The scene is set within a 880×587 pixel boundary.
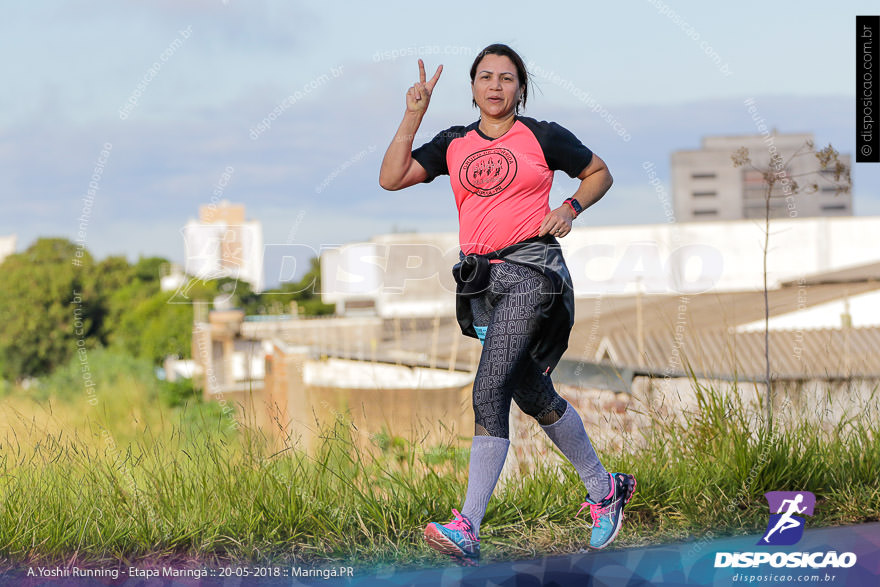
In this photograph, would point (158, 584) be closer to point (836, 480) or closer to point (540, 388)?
point (540, 388)

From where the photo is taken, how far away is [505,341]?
3035mm

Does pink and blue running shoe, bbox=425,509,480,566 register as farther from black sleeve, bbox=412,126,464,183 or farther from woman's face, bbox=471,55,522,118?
woman's face, bbox=471,55,522,118

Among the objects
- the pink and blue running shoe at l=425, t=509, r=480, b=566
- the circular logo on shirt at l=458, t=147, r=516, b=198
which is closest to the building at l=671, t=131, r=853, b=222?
the circular logo on shirt at l=458, t=147, r=516, b=198

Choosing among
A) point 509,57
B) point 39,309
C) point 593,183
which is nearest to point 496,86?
point 509,57

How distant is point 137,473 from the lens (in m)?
3.60

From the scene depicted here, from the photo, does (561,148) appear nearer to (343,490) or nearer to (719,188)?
(343,490)

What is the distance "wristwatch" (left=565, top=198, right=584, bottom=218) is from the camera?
3.14m

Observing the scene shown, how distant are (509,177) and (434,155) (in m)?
0.33

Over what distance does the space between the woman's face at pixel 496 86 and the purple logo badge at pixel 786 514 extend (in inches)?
75.1

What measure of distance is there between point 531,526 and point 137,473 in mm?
1578

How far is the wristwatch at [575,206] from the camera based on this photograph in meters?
3.14

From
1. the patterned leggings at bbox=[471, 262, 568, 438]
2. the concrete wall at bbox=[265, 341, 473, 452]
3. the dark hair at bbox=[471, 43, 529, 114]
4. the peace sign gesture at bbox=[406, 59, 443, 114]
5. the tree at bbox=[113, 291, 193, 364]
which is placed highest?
the dark hair at bbox=[471, 43, 529, 114]

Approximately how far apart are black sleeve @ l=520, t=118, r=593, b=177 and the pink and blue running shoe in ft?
4.15

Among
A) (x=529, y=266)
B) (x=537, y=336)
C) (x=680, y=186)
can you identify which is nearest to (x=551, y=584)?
(x=537, y=336)
